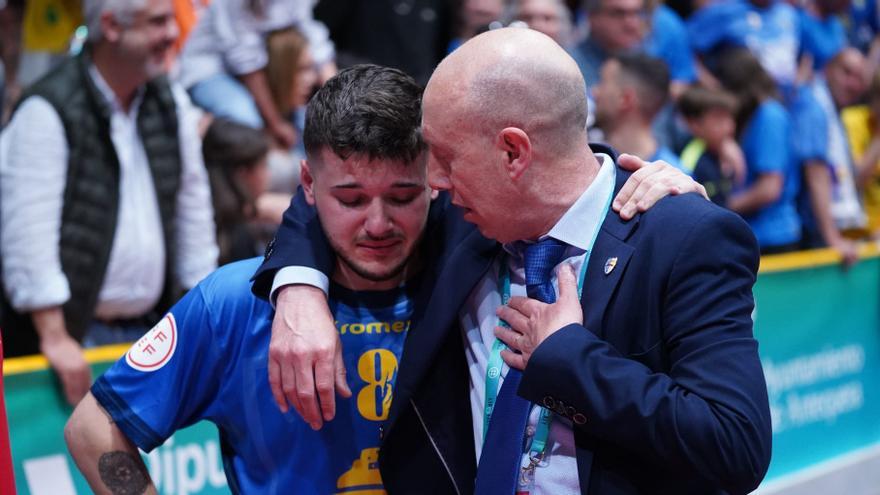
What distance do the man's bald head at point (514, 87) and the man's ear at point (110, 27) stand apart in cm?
250

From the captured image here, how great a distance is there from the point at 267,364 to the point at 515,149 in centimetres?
79

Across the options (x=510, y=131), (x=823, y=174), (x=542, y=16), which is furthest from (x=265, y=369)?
(x=823, y=174)

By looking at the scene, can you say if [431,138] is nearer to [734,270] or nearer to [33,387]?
[734,270]

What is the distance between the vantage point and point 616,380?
2.09 metres

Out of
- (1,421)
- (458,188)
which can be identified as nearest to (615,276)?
(458,188)

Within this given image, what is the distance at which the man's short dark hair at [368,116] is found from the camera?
252 centimetres

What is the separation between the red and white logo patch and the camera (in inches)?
104

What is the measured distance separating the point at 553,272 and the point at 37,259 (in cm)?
246

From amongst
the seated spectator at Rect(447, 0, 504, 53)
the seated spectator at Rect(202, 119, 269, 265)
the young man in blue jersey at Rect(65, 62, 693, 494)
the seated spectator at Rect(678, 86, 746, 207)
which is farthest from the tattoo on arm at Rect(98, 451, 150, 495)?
the seated spectator at Rect(678, 86, 746, 207)

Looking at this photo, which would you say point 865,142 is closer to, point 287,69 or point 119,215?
point 287,69

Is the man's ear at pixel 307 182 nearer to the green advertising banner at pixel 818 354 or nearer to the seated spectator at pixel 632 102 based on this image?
the seated spectator at pixel 632 102

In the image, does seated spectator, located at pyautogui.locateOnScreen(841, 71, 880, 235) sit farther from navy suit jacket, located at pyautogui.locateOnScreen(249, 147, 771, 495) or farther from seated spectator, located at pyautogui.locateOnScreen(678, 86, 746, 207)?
navy suit jacket, located at pyautogui.locateOnScreen(249, 147, 771, 495)

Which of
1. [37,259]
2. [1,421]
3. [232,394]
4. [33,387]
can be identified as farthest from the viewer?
[37,259]

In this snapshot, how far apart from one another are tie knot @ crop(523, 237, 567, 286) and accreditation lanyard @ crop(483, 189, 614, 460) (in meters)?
0.07
